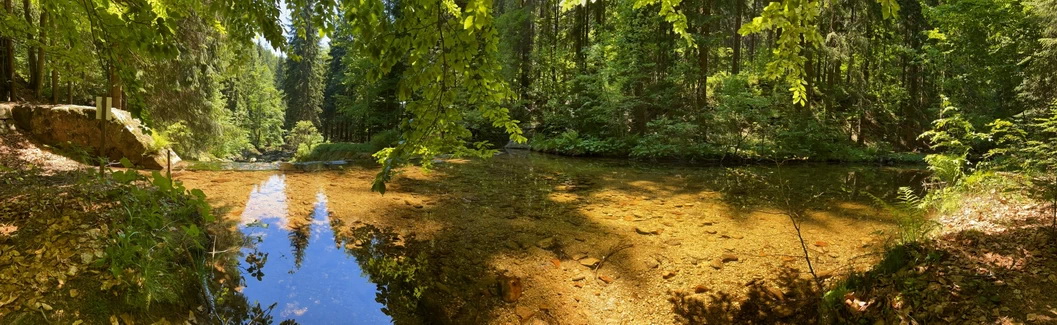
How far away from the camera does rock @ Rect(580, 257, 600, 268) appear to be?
182 inches

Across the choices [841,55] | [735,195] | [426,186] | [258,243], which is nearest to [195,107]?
[426,186]

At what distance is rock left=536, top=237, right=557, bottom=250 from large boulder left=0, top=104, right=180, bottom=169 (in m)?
9.73

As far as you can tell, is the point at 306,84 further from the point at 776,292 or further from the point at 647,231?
the point at 776,292

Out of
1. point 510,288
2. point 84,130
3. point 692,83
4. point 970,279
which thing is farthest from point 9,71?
point 692,83

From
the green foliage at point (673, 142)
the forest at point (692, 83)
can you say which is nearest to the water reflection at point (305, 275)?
the forest at point (692, 83)

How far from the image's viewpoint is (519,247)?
5.16 meters

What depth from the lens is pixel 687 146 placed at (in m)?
15.0

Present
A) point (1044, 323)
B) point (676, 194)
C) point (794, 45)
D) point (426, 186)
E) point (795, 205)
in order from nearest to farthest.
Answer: point (1044, 323) → point (794, 45) → point (795, 205) → point (676, 194) → point (426, 186)

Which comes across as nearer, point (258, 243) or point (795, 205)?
point (258, 243)

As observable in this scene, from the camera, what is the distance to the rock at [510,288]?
384 cm

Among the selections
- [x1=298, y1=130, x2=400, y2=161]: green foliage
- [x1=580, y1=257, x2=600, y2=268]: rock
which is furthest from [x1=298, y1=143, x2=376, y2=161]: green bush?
[x1=580, y1=257, x2=600, y2=268]: rock

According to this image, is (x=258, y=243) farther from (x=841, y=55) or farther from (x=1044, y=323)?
(x=841, y=55)

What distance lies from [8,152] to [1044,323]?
13361 millimetres

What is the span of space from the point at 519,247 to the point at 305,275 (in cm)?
220
